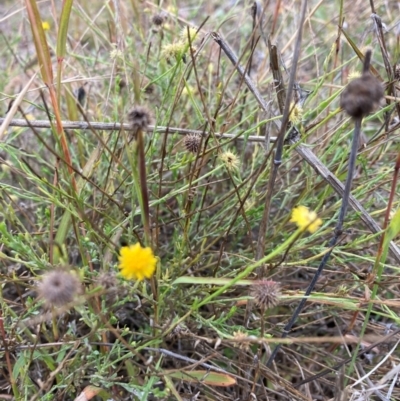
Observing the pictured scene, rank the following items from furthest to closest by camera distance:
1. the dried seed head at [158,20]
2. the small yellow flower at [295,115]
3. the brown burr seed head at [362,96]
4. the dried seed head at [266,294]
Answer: the dried seed head at [158,20], the small yellow flower at [295,115], the dried seed head at [266,294], the brown burr seed head at [362,96]

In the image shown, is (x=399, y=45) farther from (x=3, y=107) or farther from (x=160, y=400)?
(x=3, y=107)

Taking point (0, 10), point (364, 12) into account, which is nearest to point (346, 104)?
point (364, 12)

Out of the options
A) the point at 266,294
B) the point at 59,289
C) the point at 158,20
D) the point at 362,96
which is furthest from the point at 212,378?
the point at 158,20

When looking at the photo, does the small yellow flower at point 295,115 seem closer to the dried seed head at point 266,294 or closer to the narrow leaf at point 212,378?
the dried seed head at point 266,294

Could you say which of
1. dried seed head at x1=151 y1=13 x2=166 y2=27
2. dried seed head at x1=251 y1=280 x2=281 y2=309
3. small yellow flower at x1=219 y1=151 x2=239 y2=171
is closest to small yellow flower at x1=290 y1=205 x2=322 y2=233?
dried seed head at x1=251 y1=280 x2=281 y2=309

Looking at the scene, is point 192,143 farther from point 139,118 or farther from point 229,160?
point 139,118

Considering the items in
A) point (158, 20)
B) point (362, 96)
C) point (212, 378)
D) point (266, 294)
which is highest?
point (158, 20)

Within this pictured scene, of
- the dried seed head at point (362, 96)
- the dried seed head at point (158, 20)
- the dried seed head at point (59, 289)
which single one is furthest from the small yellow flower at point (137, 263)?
the dried seed head at point (158, 20)
